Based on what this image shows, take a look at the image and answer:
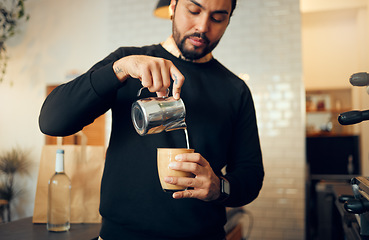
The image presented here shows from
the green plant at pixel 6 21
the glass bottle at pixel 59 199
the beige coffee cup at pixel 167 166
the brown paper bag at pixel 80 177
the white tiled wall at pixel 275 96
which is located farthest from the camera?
the green plant at pixel 6 21

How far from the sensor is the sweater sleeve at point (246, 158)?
1178 millimetres

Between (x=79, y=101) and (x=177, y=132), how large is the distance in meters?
0.31

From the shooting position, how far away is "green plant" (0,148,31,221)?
15.7 feet

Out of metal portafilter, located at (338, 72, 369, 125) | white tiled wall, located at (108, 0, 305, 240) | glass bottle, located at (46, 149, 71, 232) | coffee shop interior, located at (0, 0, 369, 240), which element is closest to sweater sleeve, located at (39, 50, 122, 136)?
glass bottle, located at (46, 149, 71, 232)

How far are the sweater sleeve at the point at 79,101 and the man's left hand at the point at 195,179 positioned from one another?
0.25 metres

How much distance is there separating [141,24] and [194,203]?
390 cm

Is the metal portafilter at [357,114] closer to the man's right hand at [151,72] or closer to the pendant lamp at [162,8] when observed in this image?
the man's right hand at [151,72]

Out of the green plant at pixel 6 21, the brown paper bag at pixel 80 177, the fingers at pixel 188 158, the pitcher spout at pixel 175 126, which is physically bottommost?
the brown paper bag at pixel 80 177

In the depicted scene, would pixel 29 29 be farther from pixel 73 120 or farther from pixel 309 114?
pixel 73 120

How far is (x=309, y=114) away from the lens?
6152 mm

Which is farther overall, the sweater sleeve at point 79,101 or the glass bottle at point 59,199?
the glass bottle at point 59,199

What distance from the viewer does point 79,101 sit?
0.98 meters

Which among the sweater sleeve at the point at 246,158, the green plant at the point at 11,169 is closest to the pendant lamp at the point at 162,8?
the sweater sleeve at the point at 246,158

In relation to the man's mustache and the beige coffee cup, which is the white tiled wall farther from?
the beige coffee cup
